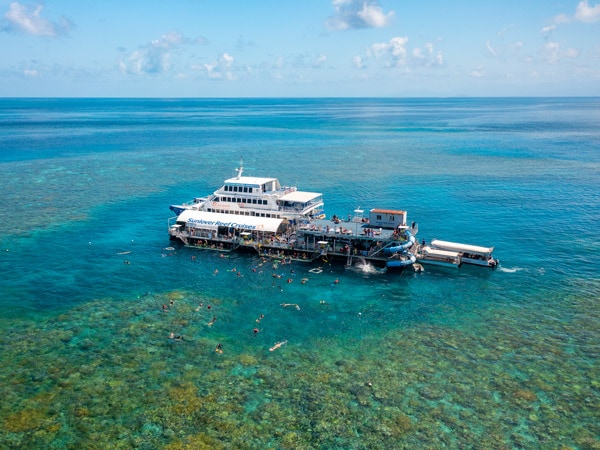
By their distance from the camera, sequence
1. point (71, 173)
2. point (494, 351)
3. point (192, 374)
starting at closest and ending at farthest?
point (192, 374) → point (494, 351) → point (71, 173)

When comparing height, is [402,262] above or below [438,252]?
below

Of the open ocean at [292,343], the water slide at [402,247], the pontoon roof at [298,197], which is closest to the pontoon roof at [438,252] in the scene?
the open ocean at [292,343]

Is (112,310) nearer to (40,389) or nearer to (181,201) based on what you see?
(40,389)

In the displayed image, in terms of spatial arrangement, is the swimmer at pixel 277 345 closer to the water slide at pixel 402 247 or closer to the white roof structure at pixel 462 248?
the water slide at pixel 402 247

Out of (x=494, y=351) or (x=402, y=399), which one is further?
(x=494, y=351)

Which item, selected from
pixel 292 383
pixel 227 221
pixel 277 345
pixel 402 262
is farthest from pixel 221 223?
pixel 292 383

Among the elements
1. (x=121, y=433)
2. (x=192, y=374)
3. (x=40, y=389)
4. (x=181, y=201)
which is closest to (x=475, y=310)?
(x=192, y=374)

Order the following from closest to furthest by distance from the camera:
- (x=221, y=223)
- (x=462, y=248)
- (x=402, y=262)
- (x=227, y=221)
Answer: (x=402, y=262), (x=462, y=248), (x=221, y=223), (x=227, y=221)

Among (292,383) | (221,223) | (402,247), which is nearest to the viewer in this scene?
(292,383)

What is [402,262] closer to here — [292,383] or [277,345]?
[277,345]
